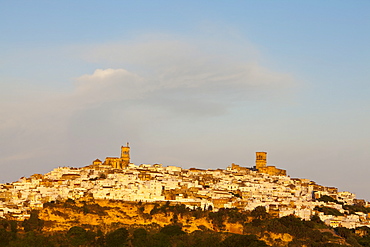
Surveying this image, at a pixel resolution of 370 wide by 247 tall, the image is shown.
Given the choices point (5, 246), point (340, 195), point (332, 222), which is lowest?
point (5, 246)

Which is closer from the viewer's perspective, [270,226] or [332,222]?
[270,226]

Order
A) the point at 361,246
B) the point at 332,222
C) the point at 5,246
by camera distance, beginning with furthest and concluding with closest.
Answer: the point at 332,222 → the point at 361,246 → the point at 5,246

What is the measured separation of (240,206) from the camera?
199ft

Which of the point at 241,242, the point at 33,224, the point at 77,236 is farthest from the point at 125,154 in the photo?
the point at 241,242

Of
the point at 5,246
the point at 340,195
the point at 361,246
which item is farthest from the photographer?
the point at 340,195

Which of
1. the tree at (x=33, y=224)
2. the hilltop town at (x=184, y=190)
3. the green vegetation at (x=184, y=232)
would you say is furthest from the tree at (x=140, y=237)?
the hilltop town at (x=184, y=190)

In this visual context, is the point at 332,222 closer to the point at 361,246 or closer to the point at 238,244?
the point at 361,246

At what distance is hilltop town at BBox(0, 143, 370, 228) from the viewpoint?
58938 millimetres

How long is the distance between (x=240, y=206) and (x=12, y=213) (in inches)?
803

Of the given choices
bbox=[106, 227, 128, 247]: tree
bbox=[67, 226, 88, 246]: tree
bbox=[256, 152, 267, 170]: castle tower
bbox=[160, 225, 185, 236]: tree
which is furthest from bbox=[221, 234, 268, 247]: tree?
bbox=[256, 152, 267, 170]: castle tower

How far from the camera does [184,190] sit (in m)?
64.5

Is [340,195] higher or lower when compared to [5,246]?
higher

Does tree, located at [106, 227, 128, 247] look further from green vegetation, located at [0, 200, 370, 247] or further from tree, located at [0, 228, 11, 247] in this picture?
tree, located at [0, 228, 11, 247]

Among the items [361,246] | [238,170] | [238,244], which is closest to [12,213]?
[238,244]
